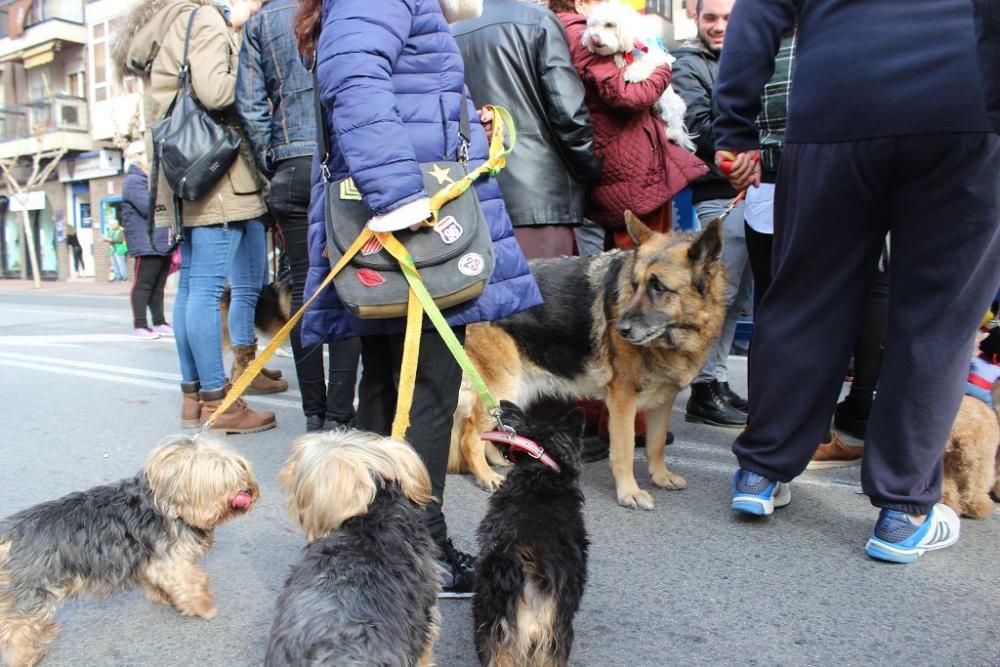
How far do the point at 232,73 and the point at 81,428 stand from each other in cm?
259

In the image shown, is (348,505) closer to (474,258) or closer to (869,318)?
(474,258)

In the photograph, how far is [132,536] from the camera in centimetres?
246

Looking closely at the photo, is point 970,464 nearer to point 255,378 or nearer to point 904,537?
point 904,537

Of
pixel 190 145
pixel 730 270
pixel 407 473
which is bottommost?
pixel 407 473

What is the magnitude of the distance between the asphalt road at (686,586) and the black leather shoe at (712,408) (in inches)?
18.5

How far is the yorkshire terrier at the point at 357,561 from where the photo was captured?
1667 millimetres

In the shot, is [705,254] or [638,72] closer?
[705,254]

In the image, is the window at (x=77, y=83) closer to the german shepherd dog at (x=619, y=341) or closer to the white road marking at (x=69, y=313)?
the white road marking at (x=69, y=313)

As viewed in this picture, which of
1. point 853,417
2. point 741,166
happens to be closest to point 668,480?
point 853,417

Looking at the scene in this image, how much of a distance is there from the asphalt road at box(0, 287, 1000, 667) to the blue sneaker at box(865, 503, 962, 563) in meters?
0.04

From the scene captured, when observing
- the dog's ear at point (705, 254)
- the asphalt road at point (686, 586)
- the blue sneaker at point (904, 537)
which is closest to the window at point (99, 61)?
the asphalt road at point (686, 586)

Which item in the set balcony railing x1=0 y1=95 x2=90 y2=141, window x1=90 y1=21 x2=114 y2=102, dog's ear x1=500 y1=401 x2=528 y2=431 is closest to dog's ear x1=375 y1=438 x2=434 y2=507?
dog's ear x1=500 y1=401 x2=528 y2=431

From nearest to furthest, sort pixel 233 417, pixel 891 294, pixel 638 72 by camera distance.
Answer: pixel 891 294 < pixel 638 72 < pixel 233 417

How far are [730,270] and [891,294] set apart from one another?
2.10 metres
